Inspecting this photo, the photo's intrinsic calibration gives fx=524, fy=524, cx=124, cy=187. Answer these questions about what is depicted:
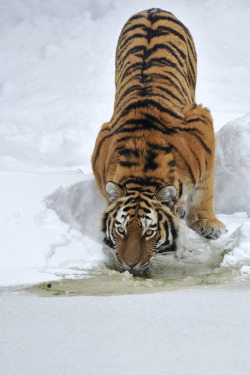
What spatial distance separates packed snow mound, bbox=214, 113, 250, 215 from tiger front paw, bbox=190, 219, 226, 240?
544mm

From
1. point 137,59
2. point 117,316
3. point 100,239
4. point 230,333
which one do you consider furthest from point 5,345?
point 137,59

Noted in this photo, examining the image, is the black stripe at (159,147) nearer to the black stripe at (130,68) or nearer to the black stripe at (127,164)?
the black stripe at (127,164)

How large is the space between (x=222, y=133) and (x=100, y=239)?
80.4 inches

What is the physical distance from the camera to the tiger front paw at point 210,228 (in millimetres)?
3871

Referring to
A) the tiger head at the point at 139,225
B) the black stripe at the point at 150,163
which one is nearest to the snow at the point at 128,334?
the tiger head at the point at 139,225

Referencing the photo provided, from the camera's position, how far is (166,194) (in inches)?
118

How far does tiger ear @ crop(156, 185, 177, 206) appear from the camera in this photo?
2983mm

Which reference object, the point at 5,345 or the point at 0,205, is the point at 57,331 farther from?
the point at 0,205

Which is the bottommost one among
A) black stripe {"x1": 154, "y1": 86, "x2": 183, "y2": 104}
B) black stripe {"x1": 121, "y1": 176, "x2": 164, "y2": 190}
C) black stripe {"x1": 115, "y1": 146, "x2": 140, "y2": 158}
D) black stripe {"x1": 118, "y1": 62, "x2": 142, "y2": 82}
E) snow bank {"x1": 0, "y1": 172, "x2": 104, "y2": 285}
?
snow bank {"x1": 0, "y1": 172, "x2": 104, "y2": 285}

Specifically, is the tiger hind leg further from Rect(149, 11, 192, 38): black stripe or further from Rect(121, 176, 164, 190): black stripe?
Rect(149, 11, 192, 38): black stripe

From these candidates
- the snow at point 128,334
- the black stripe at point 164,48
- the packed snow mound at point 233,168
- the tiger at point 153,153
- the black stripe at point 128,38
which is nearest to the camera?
the snow at point 128,334

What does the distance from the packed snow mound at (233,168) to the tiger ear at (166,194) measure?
5.01 feet

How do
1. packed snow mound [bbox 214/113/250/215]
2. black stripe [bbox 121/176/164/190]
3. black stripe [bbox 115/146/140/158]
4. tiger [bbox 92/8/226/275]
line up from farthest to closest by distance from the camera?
packed snow mound [bbox 214/113/250/215], black stripe [bbox 115/146/140/158], black stripe [bbox 121/176/164/190], tiger [bbox 92/8/226/275]

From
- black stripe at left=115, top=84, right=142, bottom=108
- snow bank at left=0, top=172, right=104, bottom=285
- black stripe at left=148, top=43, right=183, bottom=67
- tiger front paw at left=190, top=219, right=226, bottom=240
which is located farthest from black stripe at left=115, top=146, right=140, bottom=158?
black stripe at left=148, top=43, right=183, bottom=67
